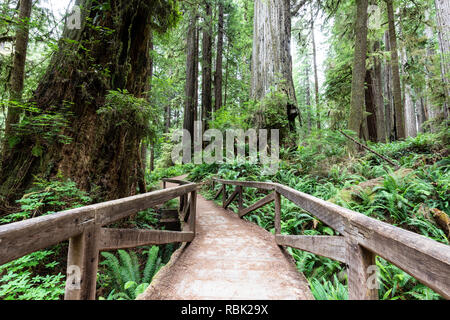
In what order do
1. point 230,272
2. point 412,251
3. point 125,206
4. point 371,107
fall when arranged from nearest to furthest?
point 412,251 < point 125,206 < point 230,272 < point 371,107

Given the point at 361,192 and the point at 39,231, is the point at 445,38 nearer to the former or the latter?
the point at 361,192

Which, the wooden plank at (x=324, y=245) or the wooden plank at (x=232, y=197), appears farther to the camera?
the wooden plank at (x=232, y=197)

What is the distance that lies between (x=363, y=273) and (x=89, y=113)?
472 cm

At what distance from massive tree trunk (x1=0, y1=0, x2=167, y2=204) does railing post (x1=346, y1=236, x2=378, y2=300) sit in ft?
13.4

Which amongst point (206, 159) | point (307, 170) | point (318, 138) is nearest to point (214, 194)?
point (206, 159)

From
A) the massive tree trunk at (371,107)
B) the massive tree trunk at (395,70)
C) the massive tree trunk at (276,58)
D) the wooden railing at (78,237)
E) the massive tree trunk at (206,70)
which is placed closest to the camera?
the wooden railing at (78,237)

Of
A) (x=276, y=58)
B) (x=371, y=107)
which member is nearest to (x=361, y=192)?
(x=276, y=58)

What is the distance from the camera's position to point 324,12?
9648 mm

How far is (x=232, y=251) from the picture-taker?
3.24 m

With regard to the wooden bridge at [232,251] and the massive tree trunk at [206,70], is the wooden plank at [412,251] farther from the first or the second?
the massive tree trunk at [206,70]

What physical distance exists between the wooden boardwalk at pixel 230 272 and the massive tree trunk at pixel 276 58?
637 centimetres

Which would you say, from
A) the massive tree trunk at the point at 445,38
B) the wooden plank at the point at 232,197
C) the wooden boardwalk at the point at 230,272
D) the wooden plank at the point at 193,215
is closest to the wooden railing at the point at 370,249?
the wooden boardwalk at the point at 230,272

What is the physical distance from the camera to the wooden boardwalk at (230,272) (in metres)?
2.05

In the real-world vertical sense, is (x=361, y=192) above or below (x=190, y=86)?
below
